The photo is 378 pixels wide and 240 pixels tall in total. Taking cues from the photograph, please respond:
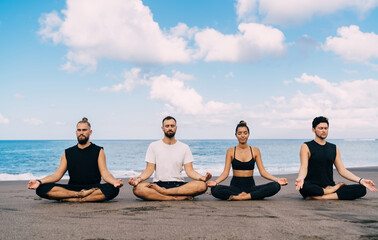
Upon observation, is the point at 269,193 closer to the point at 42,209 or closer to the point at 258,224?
the point at 258,224

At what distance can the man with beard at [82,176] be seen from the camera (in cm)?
629

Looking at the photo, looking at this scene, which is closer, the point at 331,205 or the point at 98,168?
the point at 331,205

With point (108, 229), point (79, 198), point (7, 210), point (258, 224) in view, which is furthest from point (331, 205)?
point (7, 210)

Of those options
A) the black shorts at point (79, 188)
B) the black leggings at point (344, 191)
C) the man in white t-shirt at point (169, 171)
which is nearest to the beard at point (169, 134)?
the man in white t-shirt at point (169, 171)

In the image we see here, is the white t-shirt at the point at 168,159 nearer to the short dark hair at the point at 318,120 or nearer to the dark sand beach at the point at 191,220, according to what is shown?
the dark sand beach at the point at 191,220

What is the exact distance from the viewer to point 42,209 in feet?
18.4

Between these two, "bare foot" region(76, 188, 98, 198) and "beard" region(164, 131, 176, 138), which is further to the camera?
"beard" region(164, 131, 176, 138)

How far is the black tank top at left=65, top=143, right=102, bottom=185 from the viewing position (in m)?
6.36

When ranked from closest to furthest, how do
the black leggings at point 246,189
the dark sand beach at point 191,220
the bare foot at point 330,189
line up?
the dark sand beach at point 191,220
the black leggings at point 246,189
the bare foot at point 330,189

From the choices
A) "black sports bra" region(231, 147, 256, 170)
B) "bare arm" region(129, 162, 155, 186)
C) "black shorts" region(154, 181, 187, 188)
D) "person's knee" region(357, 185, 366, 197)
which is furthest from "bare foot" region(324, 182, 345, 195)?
"bare arm" region(129, 162, 155, 186)

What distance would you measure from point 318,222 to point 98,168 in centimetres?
392

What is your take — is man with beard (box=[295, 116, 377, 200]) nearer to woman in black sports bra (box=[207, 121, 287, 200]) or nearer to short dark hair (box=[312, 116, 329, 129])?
short dark hair (box=[312, 116, 329, 129])

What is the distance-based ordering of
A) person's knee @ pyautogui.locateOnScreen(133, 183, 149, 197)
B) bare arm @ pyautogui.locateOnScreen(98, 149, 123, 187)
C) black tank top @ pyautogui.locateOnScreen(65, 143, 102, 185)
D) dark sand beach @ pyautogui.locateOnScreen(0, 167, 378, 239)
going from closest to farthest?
dark sand beach @ pyautogui.locateOnScreen(0, 167, 378, 239) → bare arm @ pyautogui.locateOnScreen(98, 149, 123, 187) → black tank top @ pyautogui.locateOnScreen(65, 143, 102, 185) → person's knee @ pyautogui.locateOnScreen(133, 183, 149, 197)

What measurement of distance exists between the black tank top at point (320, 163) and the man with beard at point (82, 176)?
146 inches
